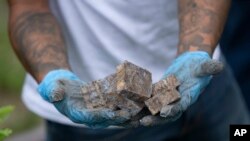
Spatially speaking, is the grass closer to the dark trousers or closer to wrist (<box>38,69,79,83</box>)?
the dark trousers

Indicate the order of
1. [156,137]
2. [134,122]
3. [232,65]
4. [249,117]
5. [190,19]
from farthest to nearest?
1. [232,65]
2. [249,117]
3. [156,137]
4. [190,19]
5. [134,122]

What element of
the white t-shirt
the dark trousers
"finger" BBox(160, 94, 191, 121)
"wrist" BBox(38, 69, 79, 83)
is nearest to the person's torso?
the white t-shirt

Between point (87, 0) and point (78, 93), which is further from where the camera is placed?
point (87, 0)

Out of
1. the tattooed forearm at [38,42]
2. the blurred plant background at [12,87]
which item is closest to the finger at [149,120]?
the tattooed forearm at [38,42]

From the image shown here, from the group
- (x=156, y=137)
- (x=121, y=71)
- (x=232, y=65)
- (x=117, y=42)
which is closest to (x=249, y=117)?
(x=232, y=65)

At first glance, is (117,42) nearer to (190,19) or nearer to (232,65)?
(190,19)

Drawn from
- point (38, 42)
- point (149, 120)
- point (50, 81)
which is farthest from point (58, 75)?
point (149, 120)

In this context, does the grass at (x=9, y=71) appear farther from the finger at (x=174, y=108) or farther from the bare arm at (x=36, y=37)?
the finger at (x=174, y=108)
